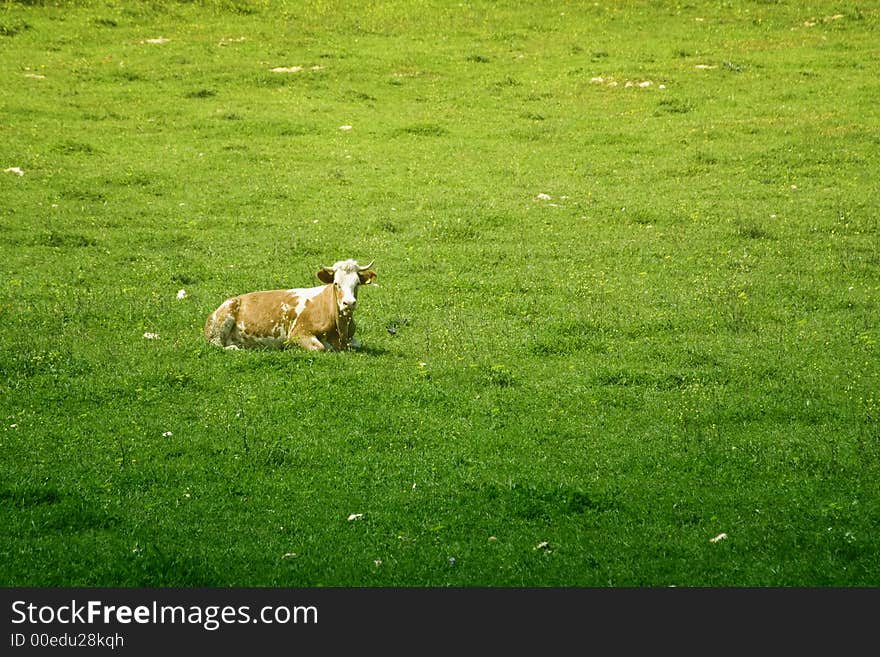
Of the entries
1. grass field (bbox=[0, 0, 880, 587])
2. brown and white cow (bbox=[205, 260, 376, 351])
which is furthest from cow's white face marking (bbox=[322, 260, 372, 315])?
grass field (bbox=[0, 0, 880, 587])

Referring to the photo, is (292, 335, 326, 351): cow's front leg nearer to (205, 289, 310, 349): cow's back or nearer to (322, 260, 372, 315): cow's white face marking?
(205, 289, 310, 349): cow's back

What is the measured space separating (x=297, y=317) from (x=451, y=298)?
12.6ft

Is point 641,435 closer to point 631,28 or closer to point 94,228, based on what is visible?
point 94,228

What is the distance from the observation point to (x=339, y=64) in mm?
36375

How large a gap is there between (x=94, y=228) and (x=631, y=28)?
2521 cm

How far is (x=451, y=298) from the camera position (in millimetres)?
18234

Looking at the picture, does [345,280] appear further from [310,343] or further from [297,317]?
[310,343]

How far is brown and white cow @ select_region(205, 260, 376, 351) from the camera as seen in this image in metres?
15.1

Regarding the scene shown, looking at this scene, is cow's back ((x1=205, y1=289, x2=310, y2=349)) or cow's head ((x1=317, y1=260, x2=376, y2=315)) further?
cow's back ((x1=205, y1=289, x2=310, y2=349))

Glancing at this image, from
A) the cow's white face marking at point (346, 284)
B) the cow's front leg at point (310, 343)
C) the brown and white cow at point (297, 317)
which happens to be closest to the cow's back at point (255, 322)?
the brown and white cow at point (297, 317)

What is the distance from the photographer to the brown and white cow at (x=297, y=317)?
15.1 meters

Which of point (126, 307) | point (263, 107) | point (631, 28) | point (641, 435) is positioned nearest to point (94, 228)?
point (126, 307)

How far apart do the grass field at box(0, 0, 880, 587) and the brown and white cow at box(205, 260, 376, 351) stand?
2.19 feet

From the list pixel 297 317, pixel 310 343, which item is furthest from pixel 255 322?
pixel 310 343
